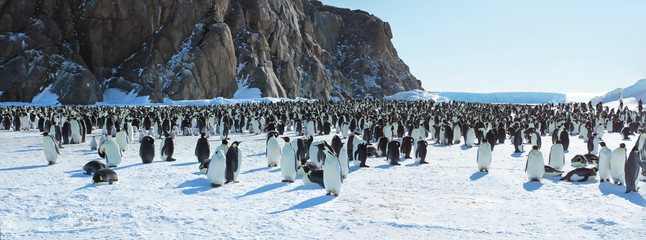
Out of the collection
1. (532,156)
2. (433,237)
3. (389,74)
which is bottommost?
(433,237)

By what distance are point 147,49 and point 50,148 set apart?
3809 cm

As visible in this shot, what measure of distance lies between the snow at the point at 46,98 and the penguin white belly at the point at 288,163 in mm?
37279

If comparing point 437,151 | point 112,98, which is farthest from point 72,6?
point 437,151

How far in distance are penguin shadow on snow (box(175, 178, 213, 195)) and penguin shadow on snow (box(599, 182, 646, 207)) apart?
6.78 meters

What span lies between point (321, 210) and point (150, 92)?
39325 millimetres

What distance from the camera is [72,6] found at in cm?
4412

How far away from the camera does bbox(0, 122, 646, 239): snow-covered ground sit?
529 centimetres

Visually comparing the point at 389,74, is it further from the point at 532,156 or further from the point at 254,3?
the point at 532,156

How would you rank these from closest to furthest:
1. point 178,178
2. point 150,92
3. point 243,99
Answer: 1. point 178,178
2. point 150,92
3. point 243,99

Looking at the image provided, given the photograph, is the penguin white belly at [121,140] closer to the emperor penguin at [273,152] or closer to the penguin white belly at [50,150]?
the penguin white belly at [50,150]

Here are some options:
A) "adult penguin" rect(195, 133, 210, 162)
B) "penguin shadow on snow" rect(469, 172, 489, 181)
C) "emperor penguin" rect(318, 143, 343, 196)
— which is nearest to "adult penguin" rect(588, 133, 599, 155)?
"penguin shadow on snow" rect(469, 172, 489, 181)

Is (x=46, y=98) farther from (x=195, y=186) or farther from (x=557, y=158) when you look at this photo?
(x=557, y=158)

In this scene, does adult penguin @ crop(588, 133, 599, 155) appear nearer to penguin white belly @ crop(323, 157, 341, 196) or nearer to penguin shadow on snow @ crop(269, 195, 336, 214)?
penguin white belly @ crop(323, 157, 341, 196)

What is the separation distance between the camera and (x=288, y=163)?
820 cm
